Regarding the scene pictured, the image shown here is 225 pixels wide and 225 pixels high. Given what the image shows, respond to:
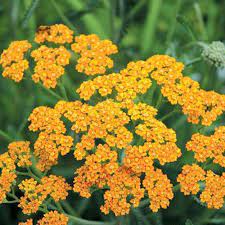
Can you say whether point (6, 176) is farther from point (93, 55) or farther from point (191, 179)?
point (191, 179)

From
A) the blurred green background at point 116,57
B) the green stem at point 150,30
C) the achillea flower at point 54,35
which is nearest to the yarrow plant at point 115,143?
the achillea flower at point 54,35

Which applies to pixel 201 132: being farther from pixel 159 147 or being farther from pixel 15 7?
pixel 15 7

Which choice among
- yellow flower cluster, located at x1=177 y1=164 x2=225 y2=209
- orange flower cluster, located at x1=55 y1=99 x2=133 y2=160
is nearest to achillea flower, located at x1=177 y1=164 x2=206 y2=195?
yellow flower cluster, located at x1=177 y1=164 x2=225 y2=209

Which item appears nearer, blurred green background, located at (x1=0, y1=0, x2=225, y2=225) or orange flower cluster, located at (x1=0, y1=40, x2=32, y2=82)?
orange flower cluster, located at (x1=0, y1=40, x2=32, y2=82)

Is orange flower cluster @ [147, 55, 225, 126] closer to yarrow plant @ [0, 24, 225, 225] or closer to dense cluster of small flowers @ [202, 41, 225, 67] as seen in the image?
yarrow plant @ [0, 24, 225, 225]

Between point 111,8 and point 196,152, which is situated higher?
point 111,8

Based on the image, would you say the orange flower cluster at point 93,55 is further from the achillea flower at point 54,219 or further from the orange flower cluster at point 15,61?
the achillea flower at point 54,219

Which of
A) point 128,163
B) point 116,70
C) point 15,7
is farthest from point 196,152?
point 15,7
